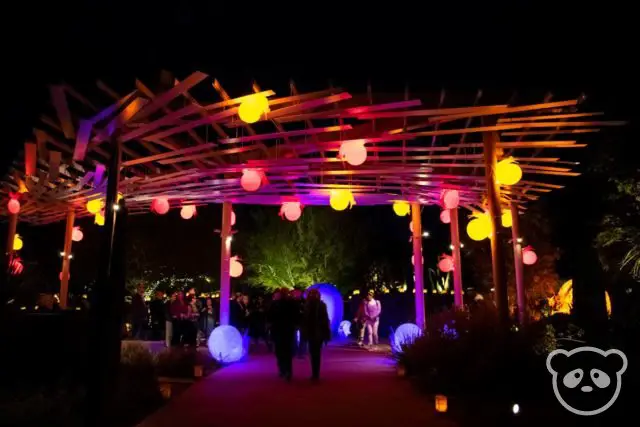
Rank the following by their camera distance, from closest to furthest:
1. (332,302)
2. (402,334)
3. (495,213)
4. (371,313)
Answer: (495,213) → (402,334) → (371,313) → (332,302)

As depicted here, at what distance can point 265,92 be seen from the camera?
6.48 meters

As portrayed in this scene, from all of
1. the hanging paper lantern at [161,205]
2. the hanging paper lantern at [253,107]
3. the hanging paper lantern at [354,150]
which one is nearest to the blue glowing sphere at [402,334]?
the hanging paper lantern at [354,150]

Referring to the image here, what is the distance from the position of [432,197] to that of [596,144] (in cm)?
445

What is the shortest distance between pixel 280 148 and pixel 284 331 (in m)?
3.31

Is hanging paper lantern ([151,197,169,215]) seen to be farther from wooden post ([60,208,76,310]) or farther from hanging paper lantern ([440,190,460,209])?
hanging paper lantern ([440,190,460,209])

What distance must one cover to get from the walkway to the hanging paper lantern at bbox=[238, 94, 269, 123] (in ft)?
12.3

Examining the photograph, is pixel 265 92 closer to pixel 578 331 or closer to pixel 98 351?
pixel 98 351

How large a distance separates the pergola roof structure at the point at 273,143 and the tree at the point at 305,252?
7.04 m

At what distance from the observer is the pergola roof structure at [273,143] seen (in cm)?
703

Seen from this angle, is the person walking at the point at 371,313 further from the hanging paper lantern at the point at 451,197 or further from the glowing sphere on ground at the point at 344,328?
the hanging paper lantern at the point at 451,197

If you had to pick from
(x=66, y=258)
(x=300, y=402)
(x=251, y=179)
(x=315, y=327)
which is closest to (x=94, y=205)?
(x=66, y=258)

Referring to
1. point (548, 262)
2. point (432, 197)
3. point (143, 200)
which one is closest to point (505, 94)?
point (432, 197)
